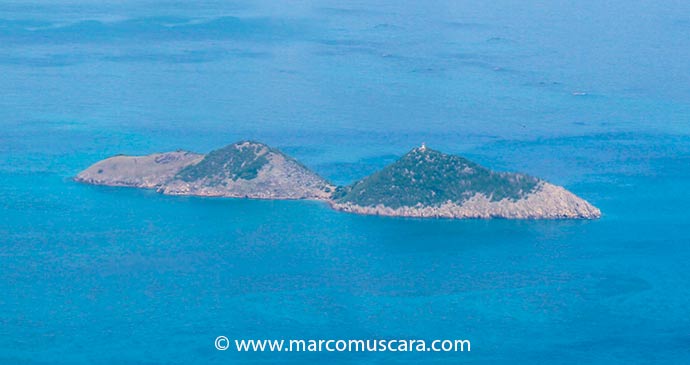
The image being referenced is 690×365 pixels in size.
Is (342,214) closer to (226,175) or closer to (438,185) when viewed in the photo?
(438,185)

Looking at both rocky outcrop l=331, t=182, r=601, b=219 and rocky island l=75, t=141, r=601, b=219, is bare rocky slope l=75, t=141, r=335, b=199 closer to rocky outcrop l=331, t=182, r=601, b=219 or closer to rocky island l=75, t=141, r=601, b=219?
rocky island l=75, t=141, r=601, b=219

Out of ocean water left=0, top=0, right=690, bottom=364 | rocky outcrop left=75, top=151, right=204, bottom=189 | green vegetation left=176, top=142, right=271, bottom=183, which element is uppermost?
green vegetation left=176, top=142, right=271, bottom=183

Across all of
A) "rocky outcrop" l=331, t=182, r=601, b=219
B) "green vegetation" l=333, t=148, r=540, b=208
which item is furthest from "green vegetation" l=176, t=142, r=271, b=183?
"rocky outcrop" l=331, t=182, r=601, b=219

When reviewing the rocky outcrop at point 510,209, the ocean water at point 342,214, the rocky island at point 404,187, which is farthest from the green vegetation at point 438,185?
the ocean water at point 342,214

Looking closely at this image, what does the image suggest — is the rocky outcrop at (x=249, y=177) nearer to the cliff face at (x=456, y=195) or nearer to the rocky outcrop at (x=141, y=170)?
the rocky outcrop at (x=141, y=170)

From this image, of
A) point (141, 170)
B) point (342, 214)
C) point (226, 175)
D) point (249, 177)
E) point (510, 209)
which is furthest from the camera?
point (141, 170)

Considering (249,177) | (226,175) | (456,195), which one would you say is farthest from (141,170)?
(456,195)
